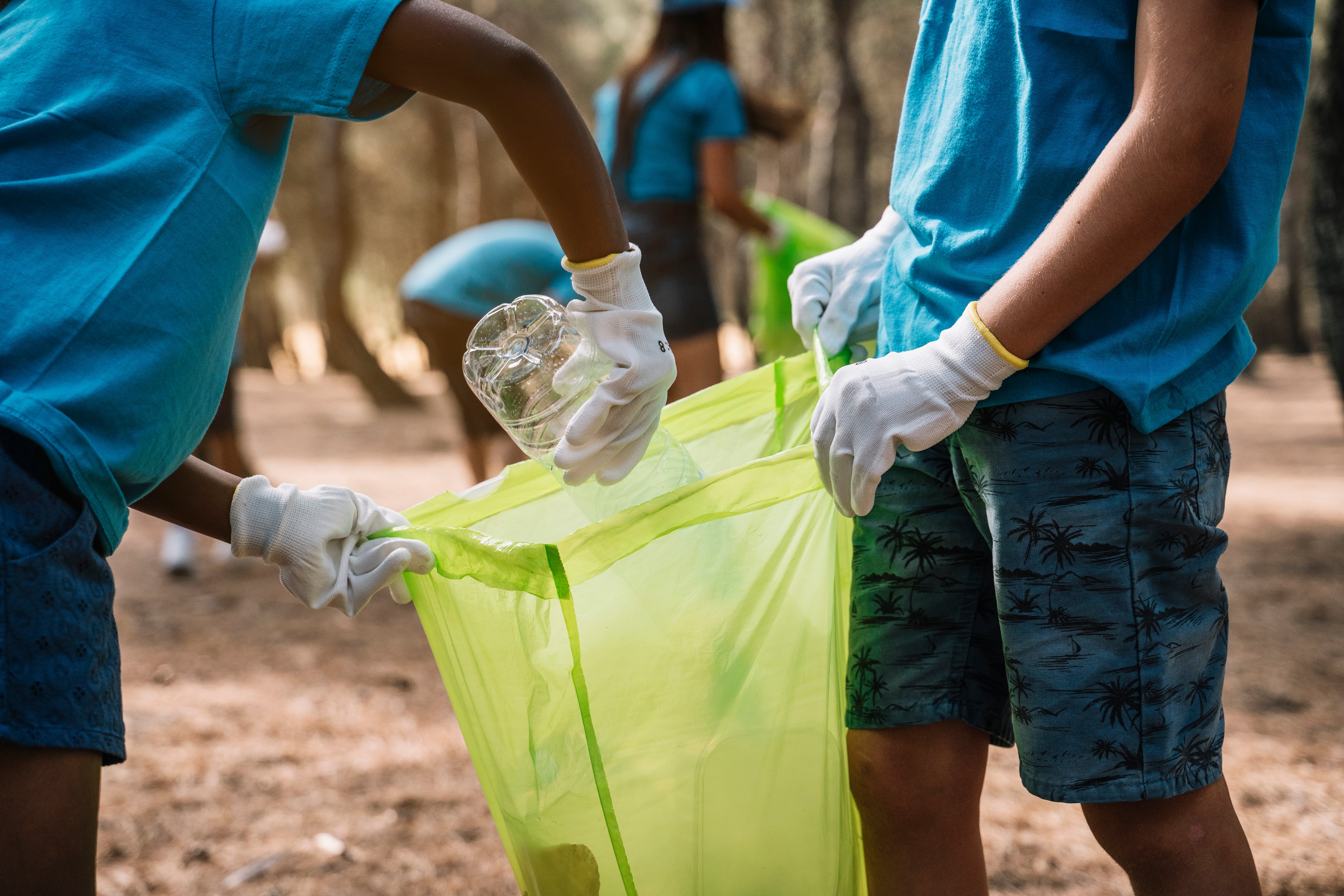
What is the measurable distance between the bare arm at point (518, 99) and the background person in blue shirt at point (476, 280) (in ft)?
8.87

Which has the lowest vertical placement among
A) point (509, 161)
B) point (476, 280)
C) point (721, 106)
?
point (509, 161)

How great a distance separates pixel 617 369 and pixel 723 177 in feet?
8.43

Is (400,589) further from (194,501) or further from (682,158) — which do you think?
(682,158)

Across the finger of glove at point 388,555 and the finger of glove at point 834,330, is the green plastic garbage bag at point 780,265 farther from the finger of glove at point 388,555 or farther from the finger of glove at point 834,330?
the finger of glove at point 388,555

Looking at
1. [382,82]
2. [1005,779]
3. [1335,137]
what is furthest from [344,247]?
[382,82]

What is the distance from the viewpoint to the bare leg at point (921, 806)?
4.18 feet

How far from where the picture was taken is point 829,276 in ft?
5.03

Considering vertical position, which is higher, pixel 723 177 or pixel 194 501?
pixel 723 177

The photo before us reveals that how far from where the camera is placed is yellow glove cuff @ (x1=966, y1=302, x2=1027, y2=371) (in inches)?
41.7

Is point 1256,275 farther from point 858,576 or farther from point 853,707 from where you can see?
point 853,707

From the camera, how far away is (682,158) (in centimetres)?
378

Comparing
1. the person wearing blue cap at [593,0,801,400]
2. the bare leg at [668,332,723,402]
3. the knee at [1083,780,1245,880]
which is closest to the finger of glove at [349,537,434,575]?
the knee at [1083,780,1245,880]

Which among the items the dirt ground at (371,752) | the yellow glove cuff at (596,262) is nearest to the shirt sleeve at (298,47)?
the yellow glove cuff at (596,262)

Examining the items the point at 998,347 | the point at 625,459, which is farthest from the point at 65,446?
the point at 998,347
